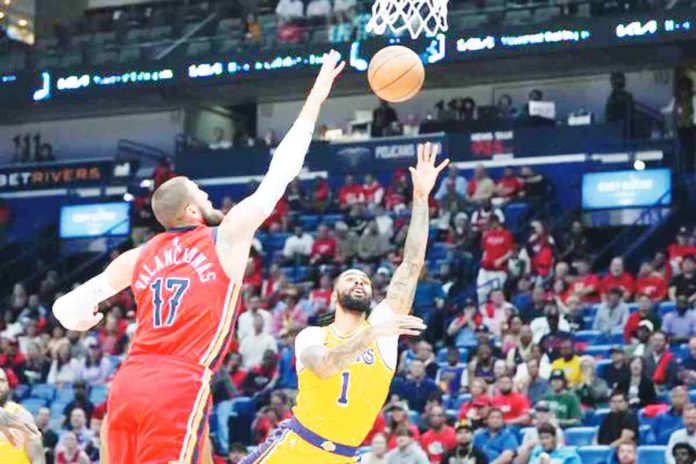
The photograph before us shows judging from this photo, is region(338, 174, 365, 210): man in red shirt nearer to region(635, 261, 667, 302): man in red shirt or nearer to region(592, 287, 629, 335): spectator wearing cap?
region(635, 261, 667, 302): man in red shirt

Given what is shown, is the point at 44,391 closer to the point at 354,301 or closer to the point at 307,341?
the point at 307,341

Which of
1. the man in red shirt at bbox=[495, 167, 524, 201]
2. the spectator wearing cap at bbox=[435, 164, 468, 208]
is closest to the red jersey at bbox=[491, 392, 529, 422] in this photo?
the spectator wearing cap at bbox=[435, 164, 468, 208]

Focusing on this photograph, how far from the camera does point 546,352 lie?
1742 centimetres

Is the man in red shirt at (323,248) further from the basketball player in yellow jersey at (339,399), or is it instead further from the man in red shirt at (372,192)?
the basketball player in yellow jersey at (339,399)

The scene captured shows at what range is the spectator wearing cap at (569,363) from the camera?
1684 centimetres

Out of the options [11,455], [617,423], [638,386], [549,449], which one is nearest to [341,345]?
[11,455]

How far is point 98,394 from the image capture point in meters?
20.3

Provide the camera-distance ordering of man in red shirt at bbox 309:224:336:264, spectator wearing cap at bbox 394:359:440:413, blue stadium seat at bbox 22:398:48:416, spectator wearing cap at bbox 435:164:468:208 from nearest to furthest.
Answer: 1. spectator wearing cap at bbox 394:359:440:413
2. blue stadium seat at bbox 22:398:48:416
3. man in red shirt at bbox 309:224:336:264
4. spectator wearing cap at bbox 435:164:468:208

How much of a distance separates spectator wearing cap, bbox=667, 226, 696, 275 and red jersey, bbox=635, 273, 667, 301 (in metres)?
0.41

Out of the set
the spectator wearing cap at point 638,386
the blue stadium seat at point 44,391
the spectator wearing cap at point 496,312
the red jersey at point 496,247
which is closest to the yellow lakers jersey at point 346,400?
the spectator wearing cap at point 638,386

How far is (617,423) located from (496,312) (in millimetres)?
4279

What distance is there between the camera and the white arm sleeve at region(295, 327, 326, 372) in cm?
853

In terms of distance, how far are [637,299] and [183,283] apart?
1328 centimetres

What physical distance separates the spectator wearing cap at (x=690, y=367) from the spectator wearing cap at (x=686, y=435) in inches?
59.8
